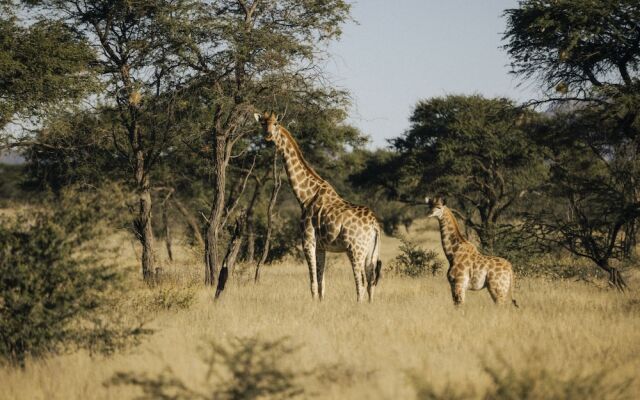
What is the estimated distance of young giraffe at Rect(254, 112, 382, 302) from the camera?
10984mm

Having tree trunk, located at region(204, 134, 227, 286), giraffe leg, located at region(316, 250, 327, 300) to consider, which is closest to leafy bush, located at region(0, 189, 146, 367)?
giraffe leg, located at region(316, 250, 327, 300)

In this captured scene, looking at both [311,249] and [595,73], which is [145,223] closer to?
[311,249]

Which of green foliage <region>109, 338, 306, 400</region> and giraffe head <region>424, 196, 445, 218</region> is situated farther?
giraffe head <region>424, 196, 445, 218</region>

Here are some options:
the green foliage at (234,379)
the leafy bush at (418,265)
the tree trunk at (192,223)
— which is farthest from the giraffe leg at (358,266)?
the tree trunk at (192,223)

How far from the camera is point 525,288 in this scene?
1336 centimetres

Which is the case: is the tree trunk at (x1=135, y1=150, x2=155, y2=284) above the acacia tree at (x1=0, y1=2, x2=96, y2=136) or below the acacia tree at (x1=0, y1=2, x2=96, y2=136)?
below

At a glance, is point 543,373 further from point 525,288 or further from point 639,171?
Answer: point 639,171

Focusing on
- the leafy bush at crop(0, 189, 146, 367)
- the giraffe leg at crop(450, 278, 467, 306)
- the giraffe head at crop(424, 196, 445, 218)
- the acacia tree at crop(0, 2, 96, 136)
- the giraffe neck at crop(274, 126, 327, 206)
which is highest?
the acacia tree at crop(0, 2, 96, 136)

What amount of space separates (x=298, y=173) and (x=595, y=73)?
22.7 ft

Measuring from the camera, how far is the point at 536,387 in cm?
628

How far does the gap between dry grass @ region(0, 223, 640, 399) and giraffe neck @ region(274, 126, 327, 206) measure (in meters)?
1.91

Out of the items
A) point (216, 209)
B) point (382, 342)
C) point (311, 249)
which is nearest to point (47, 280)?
point (382, 342)

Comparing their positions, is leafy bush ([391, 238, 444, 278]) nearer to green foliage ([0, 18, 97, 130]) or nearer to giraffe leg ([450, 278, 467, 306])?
giraffe leg ([450, 278, 467, 306])

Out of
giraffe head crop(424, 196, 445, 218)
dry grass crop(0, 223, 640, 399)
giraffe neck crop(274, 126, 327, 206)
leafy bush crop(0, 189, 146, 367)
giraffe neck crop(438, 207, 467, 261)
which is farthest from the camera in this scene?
giraffe neck crop(274, 126, 327, 206)
